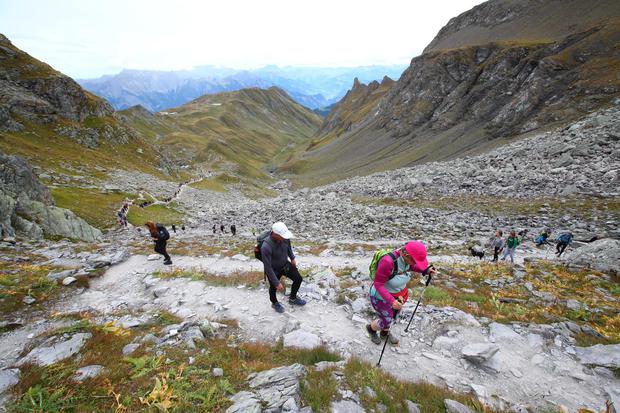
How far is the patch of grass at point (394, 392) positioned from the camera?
6.17 meters

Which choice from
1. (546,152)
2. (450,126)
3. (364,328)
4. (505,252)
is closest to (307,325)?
(364,328)

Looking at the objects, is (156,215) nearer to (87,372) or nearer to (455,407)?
(87,372)

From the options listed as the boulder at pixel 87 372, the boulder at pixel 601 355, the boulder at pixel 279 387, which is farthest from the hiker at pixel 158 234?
the boulder at pixel 601 355

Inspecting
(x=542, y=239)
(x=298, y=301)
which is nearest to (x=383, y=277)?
(x=298, y=301)

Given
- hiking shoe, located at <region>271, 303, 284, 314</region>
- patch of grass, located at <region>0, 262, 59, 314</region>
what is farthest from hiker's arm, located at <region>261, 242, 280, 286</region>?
patch of grass, located at <region>0, 262, 59, 314</region>

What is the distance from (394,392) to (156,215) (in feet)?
160

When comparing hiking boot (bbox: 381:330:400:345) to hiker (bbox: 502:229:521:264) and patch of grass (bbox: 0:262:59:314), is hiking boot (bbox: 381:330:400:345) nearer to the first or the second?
patch of grass (bbox: 0:262:59:314)

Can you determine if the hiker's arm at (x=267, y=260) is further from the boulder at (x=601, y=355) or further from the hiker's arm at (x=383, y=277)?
the boulder at (x=601, y=355)

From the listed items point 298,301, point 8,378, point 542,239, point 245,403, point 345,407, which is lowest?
point 542,239

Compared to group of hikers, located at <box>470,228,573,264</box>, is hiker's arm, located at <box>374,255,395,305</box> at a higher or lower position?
A: higher

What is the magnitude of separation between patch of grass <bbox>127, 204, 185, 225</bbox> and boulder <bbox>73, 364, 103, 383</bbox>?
3693cm

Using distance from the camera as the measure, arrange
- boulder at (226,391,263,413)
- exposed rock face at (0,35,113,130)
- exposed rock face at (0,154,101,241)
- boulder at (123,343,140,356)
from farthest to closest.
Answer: exposed rock face at (0,35,113,130)
exposed rock face at (0,154,101,241)
boulder at (123,343,140,356)
boulder at (226,391,263,413)

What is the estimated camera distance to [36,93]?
267 feet

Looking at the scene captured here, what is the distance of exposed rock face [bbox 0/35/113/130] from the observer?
75000 millimetres
